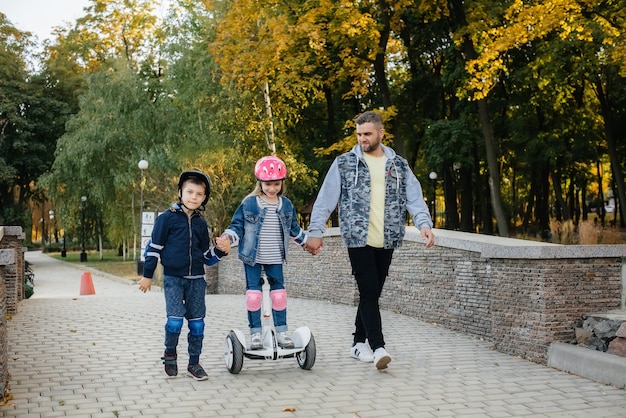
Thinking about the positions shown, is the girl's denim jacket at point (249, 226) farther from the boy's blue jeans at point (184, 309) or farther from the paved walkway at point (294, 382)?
the paved walkway at point (294, 382)

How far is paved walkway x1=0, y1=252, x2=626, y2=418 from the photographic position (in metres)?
5.35


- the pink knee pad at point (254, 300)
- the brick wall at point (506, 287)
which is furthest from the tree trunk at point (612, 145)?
the pink knee pad at point (254, 300)

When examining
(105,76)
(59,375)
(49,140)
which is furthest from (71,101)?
(59,375)

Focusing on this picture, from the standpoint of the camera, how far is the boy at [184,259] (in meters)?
6.24

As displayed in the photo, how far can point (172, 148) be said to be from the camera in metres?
33.2

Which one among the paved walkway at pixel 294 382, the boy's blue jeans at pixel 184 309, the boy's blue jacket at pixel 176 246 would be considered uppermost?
the boy's blue jacket at pixel 176 246

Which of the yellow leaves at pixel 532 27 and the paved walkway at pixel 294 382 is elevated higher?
the yellow leaves at pixel 532 27

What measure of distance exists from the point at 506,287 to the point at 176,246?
3.31 meters

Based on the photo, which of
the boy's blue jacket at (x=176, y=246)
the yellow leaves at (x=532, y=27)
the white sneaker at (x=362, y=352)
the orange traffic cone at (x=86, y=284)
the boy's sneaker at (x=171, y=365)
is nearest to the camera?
the boy's blue jacket at (x=176, y=246)

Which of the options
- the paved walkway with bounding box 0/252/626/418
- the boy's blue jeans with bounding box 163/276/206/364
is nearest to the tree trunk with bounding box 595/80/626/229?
the paved walkway with bounding box 0/252/626/418

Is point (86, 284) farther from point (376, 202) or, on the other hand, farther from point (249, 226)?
point (376, 202)

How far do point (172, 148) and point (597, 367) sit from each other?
2834 centimetres

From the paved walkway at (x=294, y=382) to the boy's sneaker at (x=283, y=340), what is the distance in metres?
0.25

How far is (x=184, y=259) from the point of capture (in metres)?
6.25
